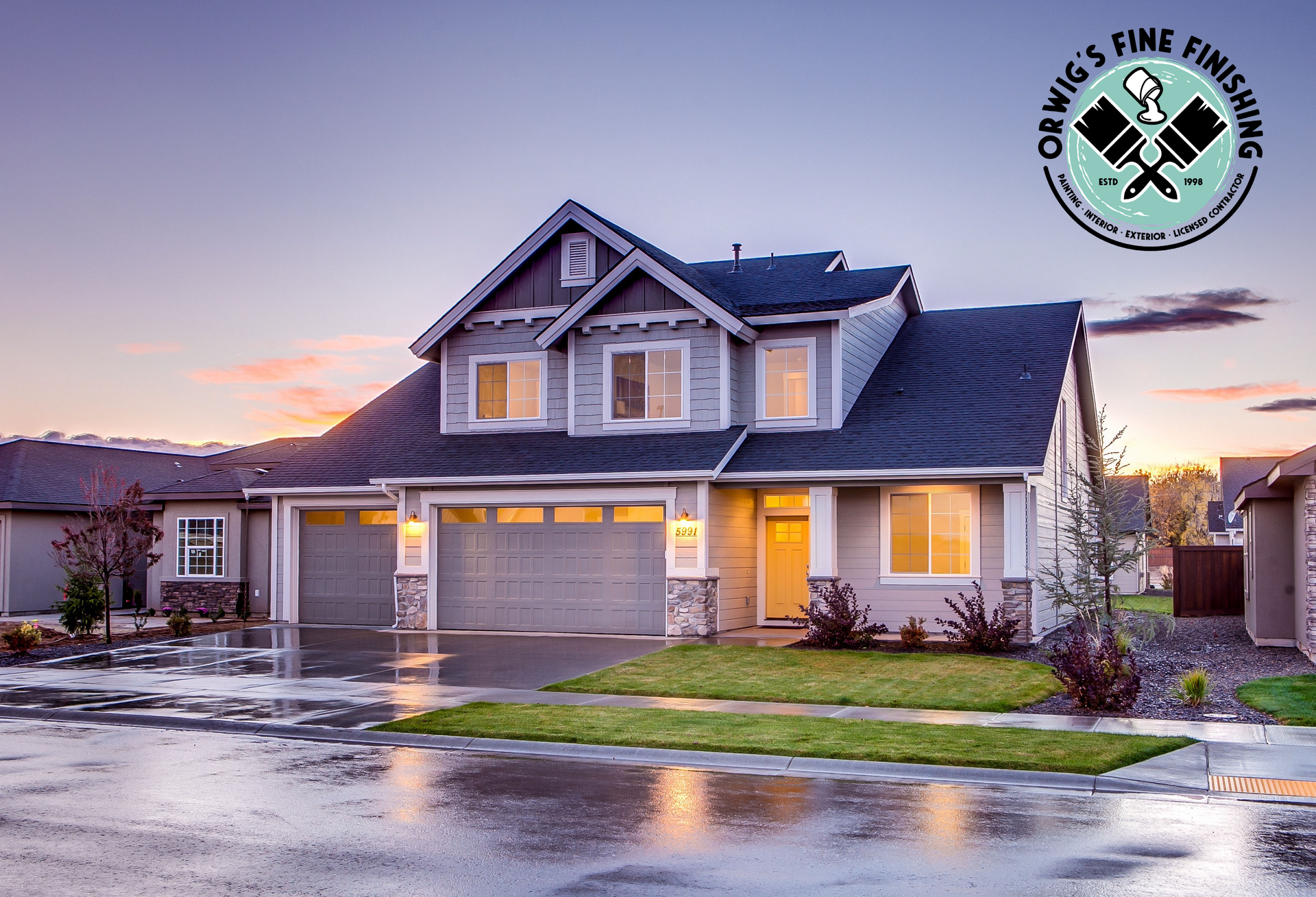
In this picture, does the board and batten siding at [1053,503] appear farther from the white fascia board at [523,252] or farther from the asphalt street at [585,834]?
the asphalt street at [585,834]

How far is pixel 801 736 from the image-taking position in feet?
37.3

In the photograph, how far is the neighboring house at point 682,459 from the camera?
21.0 metres

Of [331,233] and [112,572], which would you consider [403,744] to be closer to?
[112,572]

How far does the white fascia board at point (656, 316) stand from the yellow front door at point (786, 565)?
4.16 meters

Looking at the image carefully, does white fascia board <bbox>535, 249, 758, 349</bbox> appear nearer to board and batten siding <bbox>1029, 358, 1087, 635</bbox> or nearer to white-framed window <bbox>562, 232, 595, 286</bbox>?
white-framed window <bbox>562, 232, 595, 286</bbox>

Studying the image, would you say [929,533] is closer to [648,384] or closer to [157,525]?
[648,384]

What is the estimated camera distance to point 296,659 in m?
18.5

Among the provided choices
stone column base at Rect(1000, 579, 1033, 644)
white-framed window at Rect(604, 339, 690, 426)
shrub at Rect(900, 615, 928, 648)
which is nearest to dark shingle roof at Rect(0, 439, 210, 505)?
white-framed window at Rect(604, 339, 690, 426)

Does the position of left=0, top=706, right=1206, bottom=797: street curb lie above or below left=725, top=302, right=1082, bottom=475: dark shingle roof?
below

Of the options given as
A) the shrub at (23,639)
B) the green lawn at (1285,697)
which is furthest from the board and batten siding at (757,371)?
the shrub at (23,639)

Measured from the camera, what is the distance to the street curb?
9523mm

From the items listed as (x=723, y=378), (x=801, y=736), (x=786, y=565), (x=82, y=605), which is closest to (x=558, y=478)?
(x=723, y=378)

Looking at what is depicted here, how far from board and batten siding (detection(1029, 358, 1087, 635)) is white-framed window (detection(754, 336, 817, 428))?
191 inches

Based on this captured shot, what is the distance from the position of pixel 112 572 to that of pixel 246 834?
1653cm
